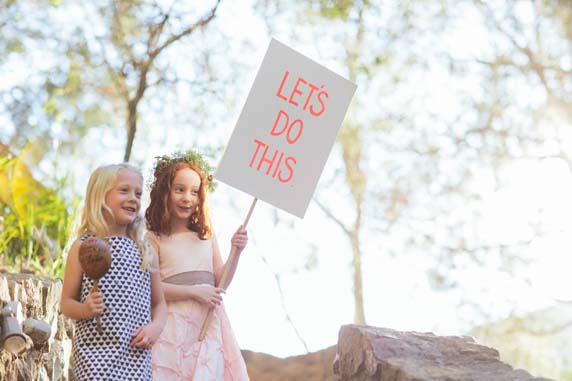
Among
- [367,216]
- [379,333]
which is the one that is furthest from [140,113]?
[379,333]

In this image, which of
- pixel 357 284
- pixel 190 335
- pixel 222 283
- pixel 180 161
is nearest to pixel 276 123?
pixel 180 161

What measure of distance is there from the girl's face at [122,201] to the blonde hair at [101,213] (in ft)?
0.06

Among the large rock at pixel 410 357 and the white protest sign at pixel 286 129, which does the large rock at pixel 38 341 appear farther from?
the large rock at pixel 410 357

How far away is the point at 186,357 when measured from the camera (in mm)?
3840

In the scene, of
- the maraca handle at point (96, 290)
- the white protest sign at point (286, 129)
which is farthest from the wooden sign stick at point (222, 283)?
the maraca handle at point (96, 290)

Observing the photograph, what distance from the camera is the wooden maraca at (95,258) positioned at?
3.04 metres

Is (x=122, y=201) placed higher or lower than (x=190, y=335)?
higher

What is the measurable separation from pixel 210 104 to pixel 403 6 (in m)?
2.54

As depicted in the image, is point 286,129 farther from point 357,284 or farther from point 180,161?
point 357,284

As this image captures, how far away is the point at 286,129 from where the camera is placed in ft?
13.7

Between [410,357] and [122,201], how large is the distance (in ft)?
4.11

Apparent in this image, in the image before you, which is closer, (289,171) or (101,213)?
(101,213)

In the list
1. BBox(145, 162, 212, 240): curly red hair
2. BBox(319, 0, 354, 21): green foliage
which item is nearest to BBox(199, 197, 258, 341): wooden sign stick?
BBox(145, 162, 212, 240): curly red hair

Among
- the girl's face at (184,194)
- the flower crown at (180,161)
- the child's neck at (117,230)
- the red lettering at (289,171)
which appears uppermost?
the red lettering at (289,171)
